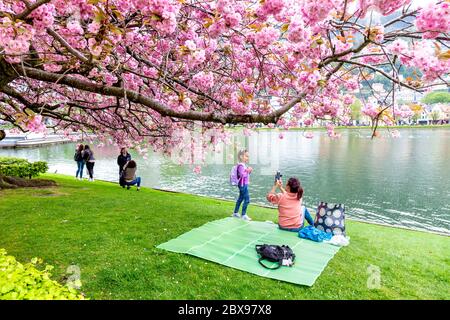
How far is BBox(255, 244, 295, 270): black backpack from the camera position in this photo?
203 inches

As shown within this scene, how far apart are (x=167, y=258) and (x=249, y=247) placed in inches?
57.7

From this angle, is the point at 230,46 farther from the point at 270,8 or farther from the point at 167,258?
the point at 167,258

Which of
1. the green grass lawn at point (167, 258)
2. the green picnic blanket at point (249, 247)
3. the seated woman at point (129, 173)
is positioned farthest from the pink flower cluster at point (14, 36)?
the seated woman at point (129, 173)

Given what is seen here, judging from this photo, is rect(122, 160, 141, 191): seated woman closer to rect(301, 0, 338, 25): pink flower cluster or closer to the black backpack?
the black backpack

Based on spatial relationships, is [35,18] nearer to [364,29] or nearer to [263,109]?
[364,29]

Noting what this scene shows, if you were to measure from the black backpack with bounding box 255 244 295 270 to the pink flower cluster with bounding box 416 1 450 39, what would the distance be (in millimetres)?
3508

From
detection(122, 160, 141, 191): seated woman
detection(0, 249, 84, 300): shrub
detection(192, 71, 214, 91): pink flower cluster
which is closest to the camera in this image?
detection(0, 249, 84, 300): shrub

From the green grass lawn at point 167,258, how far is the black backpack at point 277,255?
516 millimetres

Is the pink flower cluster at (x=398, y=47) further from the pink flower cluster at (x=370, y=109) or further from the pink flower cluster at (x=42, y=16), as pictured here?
the pink flower cluster at (x=42, y=16)

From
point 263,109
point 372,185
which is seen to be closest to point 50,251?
point 263,109

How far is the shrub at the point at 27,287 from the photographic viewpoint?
97.2 inches

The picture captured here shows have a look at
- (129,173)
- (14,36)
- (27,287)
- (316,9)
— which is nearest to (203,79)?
(316,9)

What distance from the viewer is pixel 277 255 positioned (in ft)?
17.2

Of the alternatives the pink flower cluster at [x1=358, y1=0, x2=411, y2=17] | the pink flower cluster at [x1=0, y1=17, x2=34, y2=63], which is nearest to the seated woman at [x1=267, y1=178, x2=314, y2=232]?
the pink flower cluster at [x1=358, y1=0, x2=411, y2=17]
